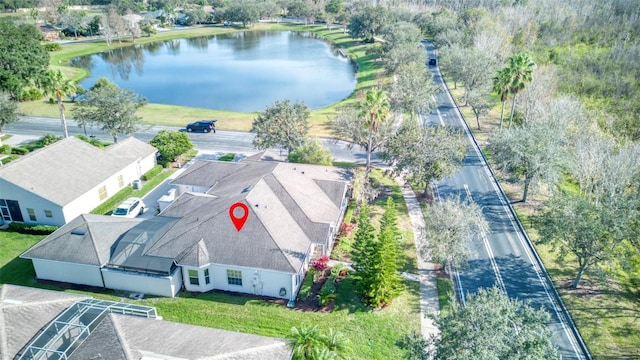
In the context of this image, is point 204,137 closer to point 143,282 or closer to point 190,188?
point 190,188

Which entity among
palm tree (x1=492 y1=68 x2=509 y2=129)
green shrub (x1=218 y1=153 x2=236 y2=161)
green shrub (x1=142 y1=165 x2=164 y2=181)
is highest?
palm tree (x1=492 y1=68 x2=509 y2=129)

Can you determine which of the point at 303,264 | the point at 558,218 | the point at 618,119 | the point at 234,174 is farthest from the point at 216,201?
the point at 618,119

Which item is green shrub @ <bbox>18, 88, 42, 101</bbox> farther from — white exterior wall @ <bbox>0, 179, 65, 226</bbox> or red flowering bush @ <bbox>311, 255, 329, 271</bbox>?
red flowering bush @ <bbox>311, 255, 329, 271</bbox>

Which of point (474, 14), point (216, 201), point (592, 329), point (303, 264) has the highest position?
point (474, 14)

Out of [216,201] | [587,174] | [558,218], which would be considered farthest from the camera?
[587,174]

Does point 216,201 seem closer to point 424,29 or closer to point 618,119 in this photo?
point 618,119

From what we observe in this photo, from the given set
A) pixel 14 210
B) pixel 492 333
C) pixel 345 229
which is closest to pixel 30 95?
pixel 14 210

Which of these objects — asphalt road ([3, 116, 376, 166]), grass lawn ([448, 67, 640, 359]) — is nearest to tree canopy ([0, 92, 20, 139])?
asphalt road ([3, 116, 376, 166])
